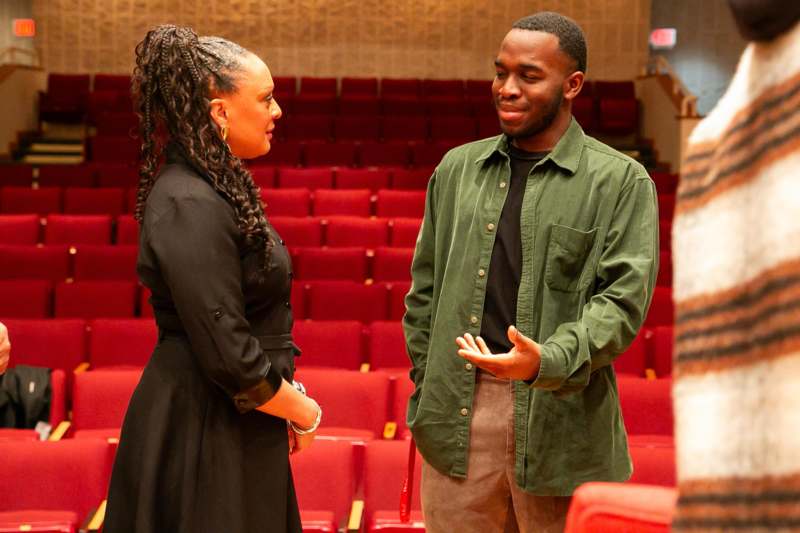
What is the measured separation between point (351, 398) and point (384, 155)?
5146 millimetres

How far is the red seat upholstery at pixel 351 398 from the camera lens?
152 inches

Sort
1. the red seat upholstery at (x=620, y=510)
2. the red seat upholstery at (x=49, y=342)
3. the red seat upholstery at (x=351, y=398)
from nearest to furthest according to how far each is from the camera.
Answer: the red seat upholstery at (x=620, y=510), the red seat upholstery at (x=351, y=398), the red seat upholstery at (x=49, y=342)

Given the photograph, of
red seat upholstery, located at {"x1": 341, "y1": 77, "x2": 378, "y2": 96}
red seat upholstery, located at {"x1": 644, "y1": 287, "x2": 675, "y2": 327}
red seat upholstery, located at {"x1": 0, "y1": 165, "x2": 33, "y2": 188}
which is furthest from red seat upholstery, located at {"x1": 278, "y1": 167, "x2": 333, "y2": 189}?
red seat upholstery, located at {"x1": 341, "y1": 77, "x2": 378, "y2": 96}

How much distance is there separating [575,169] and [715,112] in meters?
1.22

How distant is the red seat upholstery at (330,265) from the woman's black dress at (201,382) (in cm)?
404

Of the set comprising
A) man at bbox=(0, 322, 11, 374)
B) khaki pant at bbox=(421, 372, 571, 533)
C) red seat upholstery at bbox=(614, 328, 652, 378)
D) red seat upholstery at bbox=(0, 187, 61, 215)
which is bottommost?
red seat upholstery at bbox=(614, 328, 652, 378)

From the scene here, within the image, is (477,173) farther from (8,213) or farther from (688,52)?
(688,52)

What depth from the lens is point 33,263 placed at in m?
5.71

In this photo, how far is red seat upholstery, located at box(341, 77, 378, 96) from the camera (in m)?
11.0

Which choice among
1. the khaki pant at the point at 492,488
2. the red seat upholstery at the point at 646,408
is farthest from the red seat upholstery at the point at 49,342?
the khaki pant at the point at 492,488

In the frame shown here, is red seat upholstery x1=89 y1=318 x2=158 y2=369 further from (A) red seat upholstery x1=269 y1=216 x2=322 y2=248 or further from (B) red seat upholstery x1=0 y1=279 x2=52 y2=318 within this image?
(A) red seat upholstery x1=269 y1=216 x2=322 y2=248

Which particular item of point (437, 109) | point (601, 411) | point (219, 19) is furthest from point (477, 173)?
point (219, 19)

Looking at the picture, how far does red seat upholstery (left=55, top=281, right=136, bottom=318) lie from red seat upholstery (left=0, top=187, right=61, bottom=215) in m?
2.06

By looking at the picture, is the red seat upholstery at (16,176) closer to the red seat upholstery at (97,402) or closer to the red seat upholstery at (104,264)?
the red seat upholstery at (104,264)
